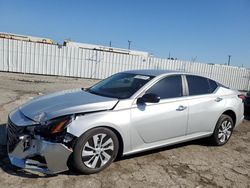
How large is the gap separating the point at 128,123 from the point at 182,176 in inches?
44.0

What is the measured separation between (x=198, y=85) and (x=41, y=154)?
3.19 m

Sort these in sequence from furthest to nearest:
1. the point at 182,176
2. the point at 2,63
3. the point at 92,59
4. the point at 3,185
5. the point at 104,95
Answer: the point at 92,59 → the point at 2,63 → the point at 104,95 → the point at 182,176 → the point at 3,185

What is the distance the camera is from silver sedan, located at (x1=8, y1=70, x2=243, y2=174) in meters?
3.21

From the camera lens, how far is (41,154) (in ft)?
10.3

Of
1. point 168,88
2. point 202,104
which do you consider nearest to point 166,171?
point 168,88

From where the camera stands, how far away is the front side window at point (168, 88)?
422 centimetres

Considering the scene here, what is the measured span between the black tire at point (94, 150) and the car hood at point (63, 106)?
35cm

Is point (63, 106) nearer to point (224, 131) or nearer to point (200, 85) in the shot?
point (200, 85)

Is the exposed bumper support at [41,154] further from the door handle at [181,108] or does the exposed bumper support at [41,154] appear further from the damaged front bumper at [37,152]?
the door handle at [181,108]

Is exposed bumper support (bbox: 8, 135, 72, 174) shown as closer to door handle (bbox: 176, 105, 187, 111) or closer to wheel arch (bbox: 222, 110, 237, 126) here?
door handle (bbox: 176, 105, 187, 111)

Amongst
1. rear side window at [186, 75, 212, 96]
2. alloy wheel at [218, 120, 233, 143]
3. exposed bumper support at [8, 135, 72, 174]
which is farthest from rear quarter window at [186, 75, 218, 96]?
exposed bumper support at [8, 135, 72, 174]

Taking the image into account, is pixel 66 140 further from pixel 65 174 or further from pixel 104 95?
pixel 104 95

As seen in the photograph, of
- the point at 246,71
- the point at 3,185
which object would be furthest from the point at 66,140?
the point at 246,71

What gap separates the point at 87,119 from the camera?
132 inches
